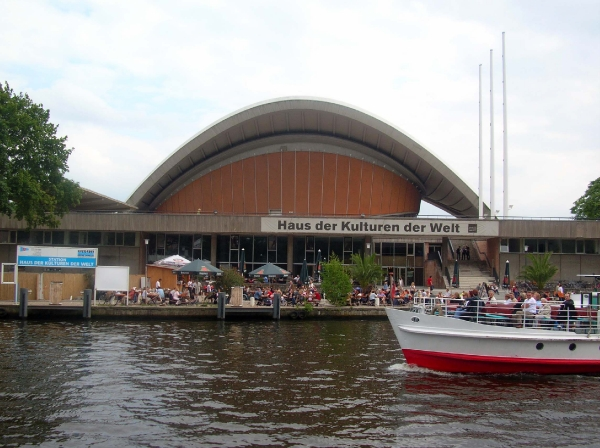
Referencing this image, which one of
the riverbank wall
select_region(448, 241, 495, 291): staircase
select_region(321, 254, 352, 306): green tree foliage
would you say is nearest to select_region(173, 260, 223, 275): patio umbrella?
the riverbank wall

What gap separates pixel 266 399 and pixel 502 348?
7.36 m

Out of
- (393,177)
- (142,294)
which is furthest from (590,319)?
(393,177)

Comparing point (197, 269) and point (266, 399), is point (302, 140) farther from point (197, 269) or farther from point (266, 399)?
point (266, 399)

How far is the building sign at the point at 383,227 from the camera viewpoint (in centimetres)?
4806

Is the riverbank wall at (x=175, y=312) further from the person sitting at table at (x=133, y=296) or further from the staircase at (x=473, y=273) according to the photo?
the staircase at (x=473, y=273)

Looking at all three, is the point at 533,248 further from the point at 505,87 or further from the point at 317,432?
the point at 317,432

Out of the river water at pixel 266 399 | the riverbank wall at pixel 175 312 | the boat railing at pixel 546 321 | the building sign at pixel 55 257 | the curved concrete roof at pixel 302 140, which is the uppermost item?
the curved concrete roof at pixel 302 140

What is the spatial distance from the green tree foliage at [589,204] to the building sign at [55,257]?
4178 centimetres

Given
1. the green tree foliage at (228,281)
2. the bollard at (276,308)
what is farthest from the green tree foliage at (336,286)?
the green tree foliage at (228,281)

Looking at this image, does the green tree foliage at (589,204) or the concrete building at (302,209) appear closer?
the concrete building at (302,209)

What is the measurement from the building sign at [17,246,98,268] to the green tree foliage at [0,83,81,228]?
269cm

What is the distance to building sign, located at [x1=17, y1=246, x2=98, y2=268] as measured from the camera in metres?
34.9

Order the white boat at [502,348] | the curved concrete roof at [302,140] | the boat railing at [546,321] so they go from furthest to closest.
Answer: the curved concrete roof at [302,140] → the boat railing at [546,321] → the white boat at [502,348]

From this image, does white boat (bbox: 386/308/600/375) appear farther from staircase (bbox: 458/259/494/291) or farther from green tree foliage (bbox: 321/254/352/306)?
→ staircase (bbox: 458/259/494/291)
